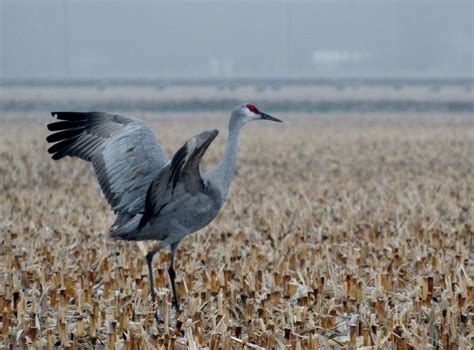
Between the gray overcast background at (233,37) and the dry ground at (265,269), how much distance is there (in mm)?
85550

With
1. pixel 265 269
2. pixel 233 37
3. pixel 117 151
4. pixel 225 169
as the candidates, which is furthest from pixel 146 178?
pixel 233 37

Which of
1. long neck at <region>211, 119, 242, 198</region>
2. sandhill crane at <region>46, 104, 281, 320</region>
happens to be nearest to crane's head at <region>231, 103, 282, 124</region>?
sandhill crane at <region>46, 104, 281, 320</region>

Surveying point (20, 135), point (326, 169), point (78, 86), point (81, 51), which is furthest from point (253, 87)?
point (81, 51)

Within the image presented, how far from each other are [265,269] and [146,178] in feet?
3.70

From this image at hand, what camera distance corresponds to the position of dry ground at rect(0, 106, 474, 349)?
4484mm

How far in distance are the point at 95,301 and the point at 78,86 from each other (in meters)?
42.6

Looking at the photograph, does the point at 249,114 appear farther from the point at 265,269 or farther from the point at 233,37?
the point at 233,37

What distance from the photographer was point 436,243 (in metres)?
6.62

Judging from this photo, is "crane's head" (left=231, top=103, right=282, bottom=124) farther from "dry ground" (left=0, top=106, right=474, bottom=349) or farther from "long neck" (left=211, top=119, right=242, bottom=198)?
"dry ground" (left=0, top=106, right=474, bottom=349)

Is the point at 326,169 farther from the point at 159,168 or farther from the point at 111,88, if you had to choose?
the point at 111,88

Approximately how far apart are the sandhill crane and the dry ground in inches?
14.2

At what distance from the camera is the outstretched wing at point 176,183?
15.5ft

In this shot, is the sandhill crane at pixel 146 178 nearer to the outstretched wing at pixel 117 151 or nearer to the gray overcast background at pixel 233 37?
the outstretched wing at pixel 117 151

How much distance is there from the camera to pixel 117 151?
18.2ft
